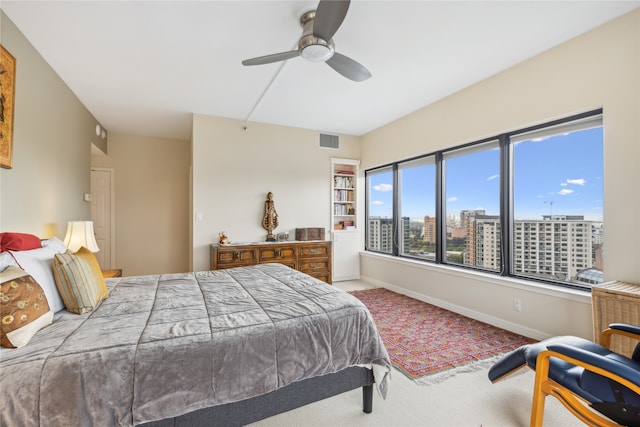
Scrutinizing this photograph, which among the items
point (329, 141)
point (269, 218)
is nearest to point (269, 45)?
point (269, 218)

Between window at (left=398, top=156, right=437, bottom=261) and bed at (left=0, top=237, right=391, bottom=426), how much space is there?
273 cm

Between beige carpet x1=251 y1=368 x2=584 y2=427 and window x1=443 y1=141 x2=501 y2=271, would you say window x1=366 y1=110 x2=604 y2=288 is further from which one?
beige carpet x1=251 y1=368 x2=584 y2=427

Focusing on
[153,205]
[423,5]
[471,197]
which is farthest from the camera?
[153,205]

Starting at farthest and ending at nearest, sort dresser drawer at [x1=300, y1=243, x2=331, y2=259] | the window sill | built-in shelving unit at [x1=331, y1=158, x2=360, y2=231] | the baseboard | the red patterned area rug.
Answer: built-in shelving unit at [x1=331, y1=158, x2=360, y2=231] → dresser drawer at [x1=300, y1=243, x2=331, y2=259] → the baseboard → the window sill → the red patterned area rug

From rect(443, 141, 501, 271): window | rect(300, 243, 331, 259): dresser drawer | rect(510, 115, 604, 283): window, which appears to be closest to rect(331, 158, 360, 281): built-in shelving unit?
rect(300, 243, 331, 259): dresser drawer

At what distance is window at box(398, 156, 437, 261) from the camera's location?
421 centimetres

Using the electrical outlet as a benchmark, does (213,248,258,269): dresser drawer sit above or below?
above

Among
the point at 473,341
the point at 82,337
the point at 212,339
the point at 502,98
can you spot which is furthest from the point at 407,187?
the point at 82,337

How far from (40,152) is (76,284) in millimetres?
1711

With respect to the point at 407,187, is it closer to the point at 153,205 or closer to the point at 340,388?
the point at 340,388

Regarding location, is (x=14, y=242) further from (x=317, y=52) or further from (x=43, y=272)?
(x=317, y=52)

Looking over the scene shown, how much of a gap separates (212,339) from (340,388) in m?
0.82

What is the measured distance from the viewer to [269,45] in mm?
2580

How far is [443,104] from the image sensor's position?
148 inches
